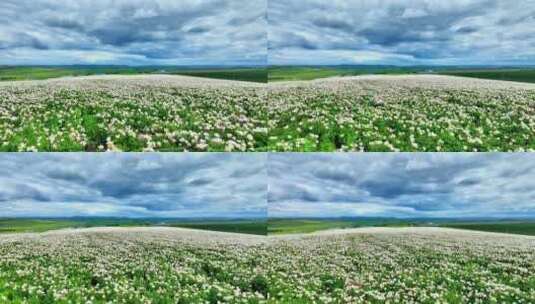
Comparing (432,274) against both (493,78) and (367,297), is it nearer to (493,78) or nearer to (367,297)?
(367,297)

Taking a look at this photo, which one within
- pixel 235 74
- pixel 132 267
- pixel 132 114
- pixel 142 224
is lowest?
pixel 132 267

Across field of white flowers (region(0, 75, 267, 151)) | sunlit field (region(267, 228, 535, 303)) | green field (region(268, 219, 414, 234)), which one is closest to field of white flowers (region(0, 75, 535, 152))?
field of white flowers (region(0, 75, 267, 151))

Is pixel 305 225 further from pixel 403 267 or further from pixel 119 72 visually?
pixel 119 72

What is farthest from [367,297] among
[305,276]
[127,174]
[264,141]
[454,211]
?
[127,174]

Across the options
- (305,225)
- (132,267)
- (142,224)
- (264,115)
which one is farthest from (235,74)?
(132,267)

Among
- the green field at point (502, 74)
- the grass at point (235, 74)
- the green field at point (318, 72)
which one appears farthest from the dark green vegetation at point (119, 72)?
the green field at point (502, 74)

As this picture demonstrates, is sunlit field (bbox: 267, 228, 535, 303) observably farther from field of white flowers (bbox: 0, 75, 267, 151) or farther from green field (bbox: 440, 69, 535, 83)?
green field (bbox: 440, 69, 535, 83)
